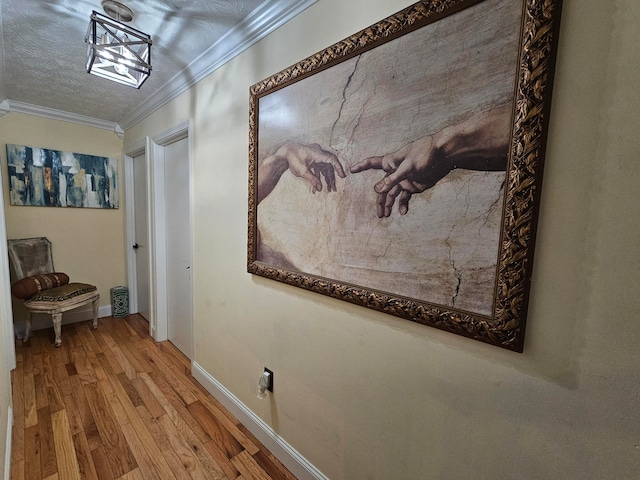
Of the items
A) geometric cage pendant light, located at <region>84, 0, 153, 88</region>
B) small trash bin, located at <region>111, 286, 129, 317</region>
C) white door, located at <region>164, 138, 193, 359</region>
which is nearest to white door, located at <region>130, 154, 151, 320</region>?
small trash bin, located at <region>111, 286, 129, 317</region>

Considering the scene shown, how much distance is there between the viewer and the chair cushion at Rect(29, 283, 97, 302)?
8.36 ft

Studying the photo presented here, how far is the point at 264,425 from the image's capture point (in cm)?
157

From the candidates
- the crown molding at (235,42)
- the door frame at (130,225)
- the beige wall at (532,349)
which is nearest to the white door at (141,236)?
the door frame at (130,225)

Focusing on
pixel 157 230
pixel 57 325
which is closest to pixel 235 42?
pixel 157 230

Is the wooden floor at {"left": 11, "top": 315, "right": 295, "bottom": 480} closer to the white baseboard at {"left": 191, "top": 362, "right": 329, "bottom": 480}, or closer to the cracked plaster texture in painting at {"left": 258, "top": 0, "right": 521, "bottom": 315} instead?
the white baseboard at {"left": 191, "top": 362, "right": 329, "bottom": 480}

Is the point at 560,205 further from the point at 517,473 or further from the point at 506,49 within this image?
the point at 517,473

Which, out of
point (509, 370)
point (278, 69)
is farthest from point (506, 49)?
point (278, 69)

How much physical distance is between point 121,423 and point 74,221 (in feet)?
8.18

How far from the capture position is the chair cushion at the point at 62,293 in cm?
255

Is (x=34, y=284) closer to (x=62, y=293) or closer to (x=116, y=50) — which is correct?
(x=62, y=293)

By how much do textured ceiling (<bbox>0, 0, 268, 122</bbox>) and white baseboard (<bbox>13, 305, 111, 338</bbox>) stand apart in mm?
2231

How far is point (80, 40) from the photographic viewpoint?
5.35 ft

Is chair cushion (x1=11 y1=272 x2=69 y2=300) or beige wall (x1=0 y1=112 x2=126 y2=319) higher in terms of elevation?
beige wall (x1=0 y1=112 x2=126 y2=319)

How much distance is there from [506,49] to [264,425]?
2.00m
